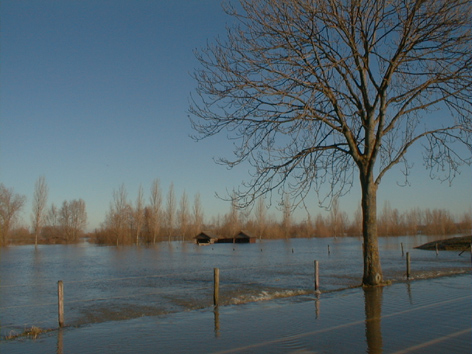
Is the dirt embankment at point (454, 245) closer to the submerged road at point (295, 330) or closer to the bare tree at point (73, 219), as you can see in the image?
the submerged road at point (295, 330)

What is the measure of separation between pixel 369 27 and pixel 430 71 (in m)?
2.51

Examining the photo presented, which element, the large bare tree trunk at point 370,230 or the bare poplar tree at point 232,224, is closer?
the large bare tree trunk at point 370,230

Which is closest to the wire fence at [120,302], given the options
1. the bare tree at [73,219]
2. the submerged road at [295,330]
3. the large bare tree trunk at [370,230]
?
the submerged road at [295,330]

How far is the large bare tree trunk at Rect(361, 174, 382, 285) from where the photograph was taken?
1273 centimetres

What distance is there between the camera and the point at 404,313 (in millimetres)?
8773

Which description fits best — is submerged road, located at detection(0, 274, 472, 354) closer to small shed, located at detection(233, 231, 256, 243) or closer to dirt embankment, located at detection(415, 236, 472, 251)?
dirt embankment, located at detection(415, 236, 472, 251)

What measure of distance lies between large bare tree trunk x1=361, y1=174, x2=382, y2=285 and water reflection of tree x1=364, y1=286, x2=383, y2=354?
0.43 meters

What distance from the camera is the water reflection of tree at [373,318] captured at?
6402mm

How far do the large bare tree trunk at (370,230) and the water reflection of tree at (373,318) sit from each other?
43 cm

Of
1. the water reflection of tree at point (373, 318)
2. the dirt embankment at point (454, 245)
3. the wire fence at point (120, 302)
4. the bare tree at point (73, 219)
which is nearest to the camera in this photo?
the water reflection of tree at point (373, 318)

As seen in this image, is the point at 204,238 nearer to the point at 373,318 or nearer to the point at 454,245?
the point at 454,245

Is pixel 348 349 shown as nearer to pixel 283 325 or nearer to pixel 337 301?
pixel 283 325

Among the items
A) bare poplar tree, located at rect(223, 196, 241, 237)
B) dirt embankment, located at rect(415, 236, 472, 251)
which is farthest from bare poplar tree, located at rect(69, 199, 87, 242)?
dirt embankment, located at rect(415, 236, 472, 251)

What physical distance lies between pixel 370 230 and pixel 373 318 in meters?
4.83
